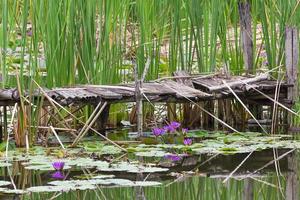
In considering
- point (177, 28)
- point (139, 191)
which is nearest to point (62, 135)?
point (177, 28)

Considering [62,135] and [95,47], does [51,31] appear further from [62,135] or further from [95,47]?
[62,135]

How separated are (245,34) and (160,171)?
270cm

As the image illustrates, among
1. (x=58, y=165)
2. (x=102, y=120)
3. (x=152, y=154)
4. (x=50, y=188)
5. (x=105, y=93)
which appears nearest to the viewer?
(x=50, y=188)

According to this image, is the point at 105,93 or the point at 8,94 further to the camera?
the point at 105,93

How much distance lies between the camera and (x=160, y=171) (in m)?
4.15

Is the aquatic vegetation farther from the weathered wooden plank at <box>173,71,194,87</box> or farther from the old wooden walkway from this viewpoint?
the weathered wooden plank at <box>173,71,194,87</box>

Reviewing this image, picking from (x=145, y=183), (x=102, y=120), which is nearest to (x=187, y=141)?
(x=102, y=120)

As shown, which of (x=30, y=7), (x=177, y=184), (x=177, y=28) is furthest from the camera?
(x=177, y=28)

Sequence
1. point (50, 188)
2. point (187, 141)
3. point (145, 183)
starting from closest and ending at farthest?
point (50, 188) < point (145, 183) < point (187, 141)

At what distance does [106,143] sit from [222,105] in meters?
1.67

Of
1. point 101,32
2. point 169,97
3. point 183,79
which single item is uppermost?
point 101,32

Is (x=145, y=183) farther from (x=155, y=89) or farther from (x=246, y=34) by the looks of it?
(x=246, y=34)

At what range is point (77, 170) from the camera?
4.18m

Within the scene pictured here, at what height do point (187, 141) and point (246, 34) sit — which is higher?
point (246, 34)
